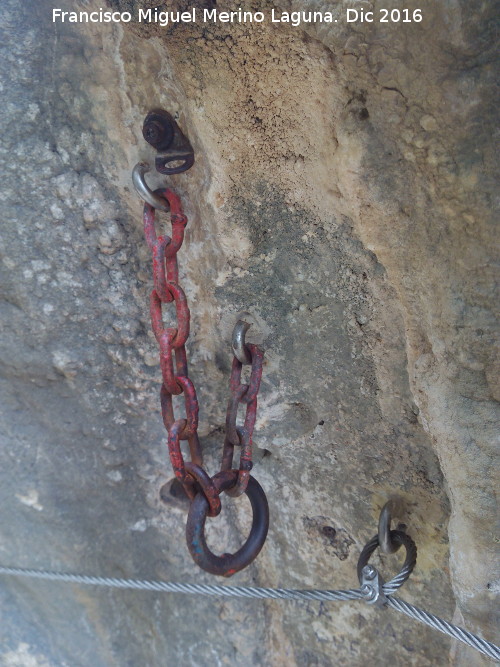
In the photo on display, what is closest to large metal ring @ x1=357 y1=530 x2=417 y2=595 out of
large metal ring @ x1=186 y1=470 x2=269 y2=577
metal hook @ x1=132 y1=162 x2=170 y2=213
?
large metal ring @ x1=186 y1=470 x2=269 y2=577

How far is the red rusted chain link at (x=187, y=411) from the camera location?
69 centimetres

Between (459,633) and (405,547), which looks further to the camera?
(405,547)

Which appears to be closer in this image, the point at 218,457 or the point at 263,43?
the point at 263,43

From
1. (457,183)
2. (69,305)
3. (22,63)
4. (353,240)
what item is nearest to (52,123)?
(22,63)

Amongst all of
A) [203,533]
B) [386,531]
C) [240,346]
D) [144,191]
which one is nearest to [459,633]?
[386,531]

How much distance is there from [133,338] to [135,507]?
0.34 metres

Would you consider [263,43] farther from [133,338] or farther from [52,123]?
[133,338]

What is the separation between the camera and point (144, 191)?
0.72 metres

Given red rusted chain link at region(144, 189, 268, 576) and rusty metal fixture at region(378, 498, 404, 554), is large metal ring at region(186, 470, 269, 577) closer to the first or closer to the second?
red rusted chain link at region(144, 189, 268, 576)

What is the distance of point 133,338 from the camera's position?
0.93m

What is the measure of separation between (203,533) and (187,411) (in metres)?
0.14

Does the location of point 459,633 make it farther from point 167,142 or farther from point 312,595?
point 167,142

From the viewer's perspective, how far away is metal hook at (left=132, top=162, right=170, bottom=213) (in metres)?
0.72

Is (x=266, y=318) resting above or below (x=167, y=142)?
below
